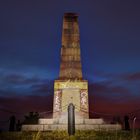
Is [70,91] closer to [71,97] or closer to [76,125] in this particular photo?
[71,97]

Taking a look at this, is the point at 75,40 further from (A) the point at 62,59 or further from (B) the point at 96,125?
(B) the point at 96,125

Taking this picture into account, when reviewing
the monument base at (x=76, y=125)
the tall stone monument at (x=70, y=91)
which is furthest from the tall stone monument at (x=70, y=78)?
the monument base at (x=76, y=125)

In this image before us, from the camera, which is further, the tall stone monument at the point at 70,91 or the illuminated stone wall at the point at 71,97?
the illuminated stone wall at the point at 71,97

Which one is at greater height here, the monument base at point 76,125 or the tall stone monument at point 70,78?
the tall stone monument at point 70,78

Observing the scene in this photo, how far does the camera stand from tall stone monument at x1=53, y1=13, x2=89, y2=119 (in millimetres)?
13070

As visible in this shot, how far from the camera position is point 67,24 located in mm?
14922

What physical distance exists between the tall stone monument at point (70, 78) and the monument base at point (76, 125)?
75cm

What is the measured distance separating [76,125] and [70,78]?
339 cm

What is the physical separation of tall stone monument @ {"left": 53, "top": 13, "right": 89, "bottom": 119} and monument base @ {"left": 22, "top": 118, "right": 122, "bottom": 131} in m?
0.75

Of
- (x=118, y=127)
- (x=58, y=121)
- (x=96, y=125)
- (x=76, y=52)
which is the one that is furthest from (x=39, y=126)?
(x=76, y=52)

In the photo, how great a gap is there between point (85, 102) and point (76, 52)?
10.7 ft

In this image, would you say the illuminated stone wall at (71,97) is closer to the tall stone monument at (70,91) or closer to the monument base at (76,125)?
the tall stone monument at (70,91)

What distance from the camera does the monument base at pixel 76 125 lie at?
11.1m

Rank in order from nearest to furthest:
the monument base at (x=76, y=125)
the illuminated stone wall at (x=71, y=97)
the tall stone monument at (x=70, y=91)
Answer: the monument base at (x=76, y=125), the tall stone monument at (x=70, y=91), the illuminated stone wall at (x=71, y=97)
